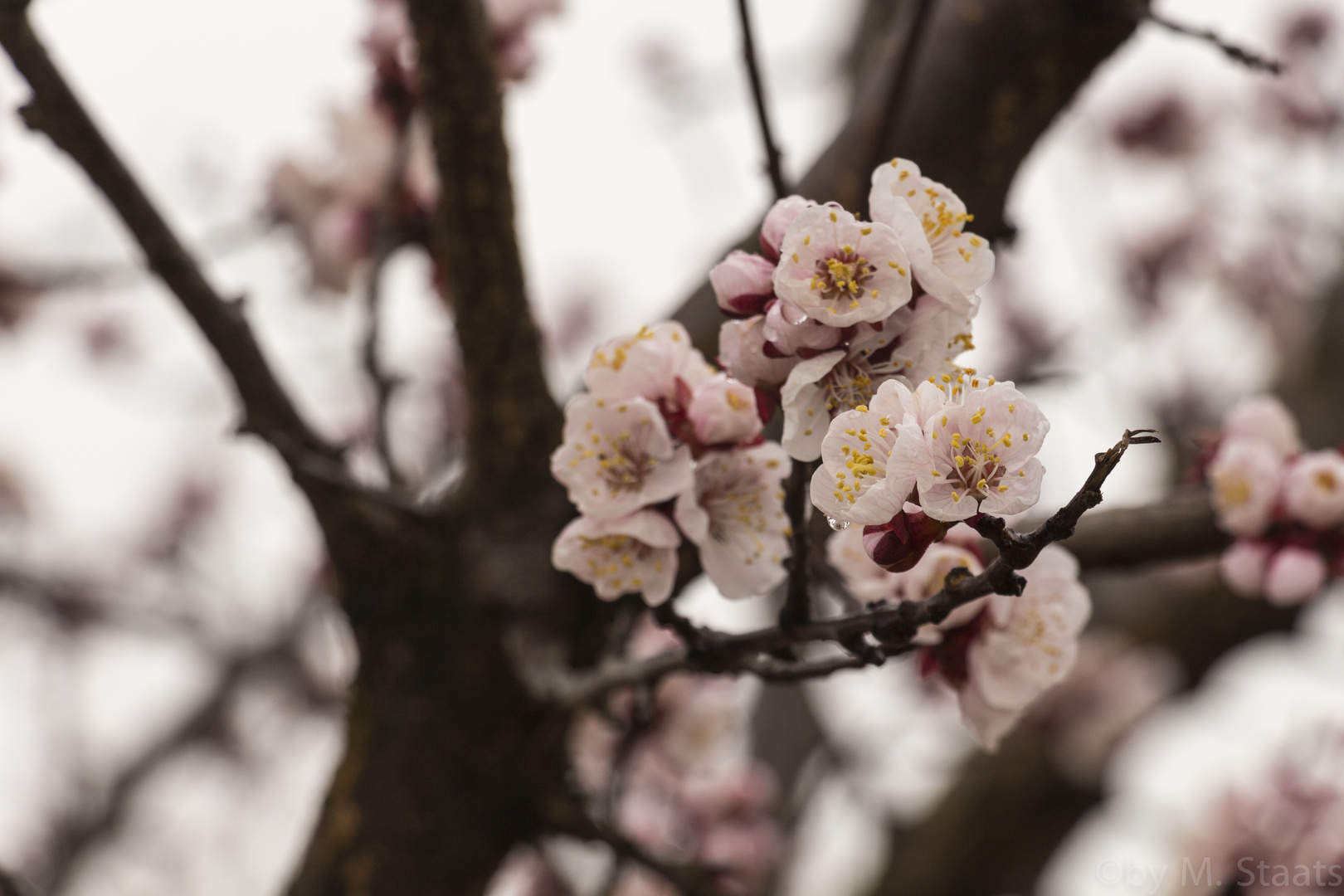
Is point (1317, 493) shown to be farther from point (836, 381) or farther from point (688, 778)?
point (688, 778)

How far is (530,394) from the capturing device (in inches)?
54.9

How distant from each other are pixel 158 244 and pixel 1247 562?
1.51 metres

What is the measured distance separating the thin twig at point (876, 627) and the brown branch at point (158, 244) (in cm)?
62

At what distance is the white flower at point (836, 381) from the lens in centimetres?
71

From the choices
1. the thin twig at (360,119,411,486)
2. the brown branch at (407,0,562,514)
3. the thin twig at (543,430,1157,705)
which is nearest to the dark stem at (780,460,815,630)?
the thin twig at (543,430,1157,705)

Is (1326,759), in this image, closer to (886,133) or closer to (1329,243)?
(1329,243)

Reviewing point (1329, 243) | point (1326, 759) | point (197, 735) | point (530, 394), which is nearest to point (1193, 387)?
point (1329, 243)

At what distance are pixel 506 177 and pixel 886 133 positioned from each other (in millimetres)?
535

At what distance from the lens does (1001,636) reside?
910 millimetres

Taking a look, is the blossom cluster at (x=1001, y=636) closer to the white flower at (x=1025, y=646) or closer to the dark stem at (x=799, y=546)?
the white flower at (x=1025, y=646)

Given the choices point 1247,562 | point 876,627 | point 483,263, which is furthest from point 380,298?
point 1247,562

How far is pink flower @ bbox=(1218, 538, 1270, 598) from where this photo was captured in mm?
1244

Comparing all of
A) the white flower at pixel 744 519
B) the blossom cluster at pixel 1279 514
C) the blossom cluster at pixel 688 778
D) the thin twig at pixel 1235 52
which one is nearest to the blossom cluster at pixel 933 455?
the white flower at pixel 744 519

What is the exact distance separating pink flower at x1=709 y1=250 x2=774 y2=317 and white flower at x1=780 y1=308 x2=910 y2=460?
7 centimetres
